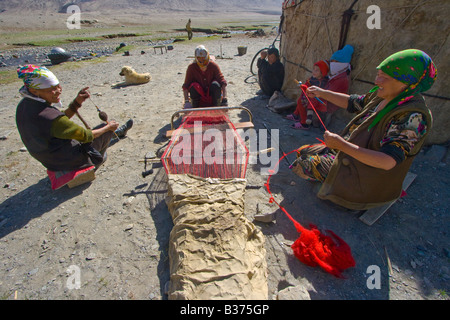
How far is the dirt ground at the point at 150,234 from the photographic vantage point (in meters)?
1.98

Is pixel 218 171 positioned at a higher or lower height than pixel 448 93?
lower

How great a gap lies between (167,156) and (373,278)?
2783 millimetres

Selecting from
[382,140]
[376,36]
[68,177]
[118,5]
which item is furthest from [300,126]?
[118,5]

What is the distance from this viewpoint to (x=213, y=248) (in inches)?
77.4

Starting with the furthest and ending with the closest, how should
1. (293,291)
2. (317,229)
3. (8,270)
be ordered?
1. (317,229)
2. (8,270)
3. (293,291)

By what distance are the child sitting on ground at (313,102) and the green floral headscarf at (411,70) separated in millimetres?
2503

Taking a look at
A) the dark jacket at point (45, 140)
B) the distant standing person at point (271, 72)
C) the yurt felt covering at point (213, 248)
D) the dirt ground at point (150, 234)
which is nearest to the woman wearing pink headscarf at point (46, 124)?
the dark jacket at point (45, 140)

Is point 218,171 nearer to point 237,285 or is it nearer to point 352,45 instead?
point 237,285

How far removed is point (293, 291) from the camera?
1756 mm

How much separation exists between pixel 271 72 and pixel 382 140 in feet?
14.5

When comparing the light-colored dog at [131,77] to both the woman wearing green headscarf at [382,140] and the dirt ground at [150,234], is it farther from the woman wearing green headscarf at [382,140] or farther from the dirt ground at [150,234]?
the woman wearing green headscarf at [382,140]

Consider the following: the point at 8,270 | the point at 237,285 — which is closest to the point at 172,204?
the point at 237,285

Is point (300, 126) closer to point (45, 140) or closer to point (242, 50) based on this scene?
point (45, 140)
